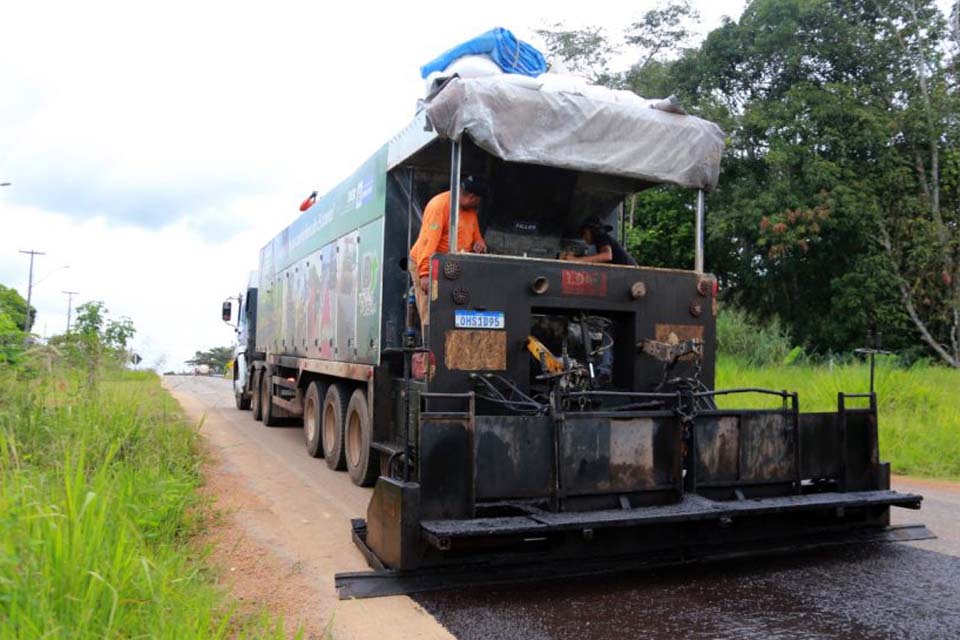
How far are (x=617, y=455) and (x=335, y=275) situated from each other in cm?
506

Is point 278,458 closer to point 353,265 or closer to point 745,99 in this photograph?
point 353,265

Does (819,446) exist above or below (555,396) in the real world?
below

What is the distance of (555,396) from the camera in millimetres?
4734

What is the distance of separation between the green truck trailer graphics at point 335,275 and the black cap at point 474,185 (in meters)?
1.25

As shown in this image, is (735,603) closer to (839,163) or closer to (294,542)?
(294,542)

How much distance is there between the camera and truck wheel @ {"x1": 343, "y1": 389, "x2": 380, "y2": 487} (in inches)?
290

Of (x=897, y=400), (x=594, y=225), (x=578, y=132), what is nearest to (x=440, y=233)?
(x=578, y=132)

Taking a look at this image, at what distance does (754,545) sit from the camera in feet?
16.8

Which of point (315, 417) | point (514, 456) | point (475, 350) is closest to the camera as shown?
point (514, 456)

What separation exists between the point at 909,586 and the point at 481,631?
2.56 metres

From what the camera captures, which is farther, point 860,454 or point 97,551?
point 860,454

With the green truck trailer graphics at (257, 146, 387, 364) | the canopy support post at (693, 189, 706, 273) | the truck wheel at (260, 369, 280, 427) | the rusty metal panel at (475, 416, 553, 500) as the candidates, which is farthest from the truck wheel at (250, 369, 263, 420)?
the rusty metal panel at (475, 416, 553, 500)

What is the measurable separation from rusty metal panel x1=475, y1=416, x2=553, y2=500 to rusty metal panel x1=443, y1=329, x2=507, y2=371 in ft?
2.91

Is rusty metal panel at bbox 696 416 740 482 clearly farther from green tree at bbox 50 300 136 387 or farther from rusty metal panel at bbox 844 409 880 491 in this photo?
green tree at bbox 50 300 136 387
